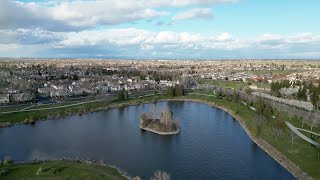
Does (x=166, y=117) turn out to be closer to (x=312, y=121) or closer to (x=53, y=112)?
(x=312, y=121)

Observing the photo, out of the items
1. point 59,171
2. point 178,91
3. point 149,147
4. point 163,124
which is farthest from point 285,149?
point 178,91

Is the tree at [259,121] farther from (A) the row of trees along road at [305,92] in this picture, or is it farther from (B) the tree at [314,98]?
(B) the tree at [314,98]

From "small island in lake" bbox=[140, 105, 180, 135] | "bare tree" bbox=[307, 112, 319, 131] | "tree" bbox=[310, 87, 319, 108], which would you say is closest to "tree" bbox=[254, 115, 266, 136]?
"bare tree" bbox=[307, 112, 319, 131]

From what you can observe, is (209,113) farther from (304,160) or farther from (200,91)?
(304,160)

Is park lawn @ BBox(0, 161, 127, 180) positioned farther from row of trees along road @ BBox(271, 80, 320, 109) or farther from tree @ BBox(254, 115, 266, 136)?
row of trees along road @ BBox(271, 80, 320, 109)

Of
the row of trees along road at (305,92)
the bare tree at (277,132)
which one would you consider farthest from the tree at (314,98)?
the bare tree at (277,132)

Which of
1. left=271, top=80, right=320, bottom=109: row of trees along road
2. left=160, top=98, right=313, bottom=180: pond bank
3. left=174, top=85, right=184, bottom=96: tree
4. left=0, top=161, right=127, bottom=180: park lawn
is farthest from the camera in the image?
left=174, top=85, right=184, bottom=96: tree
